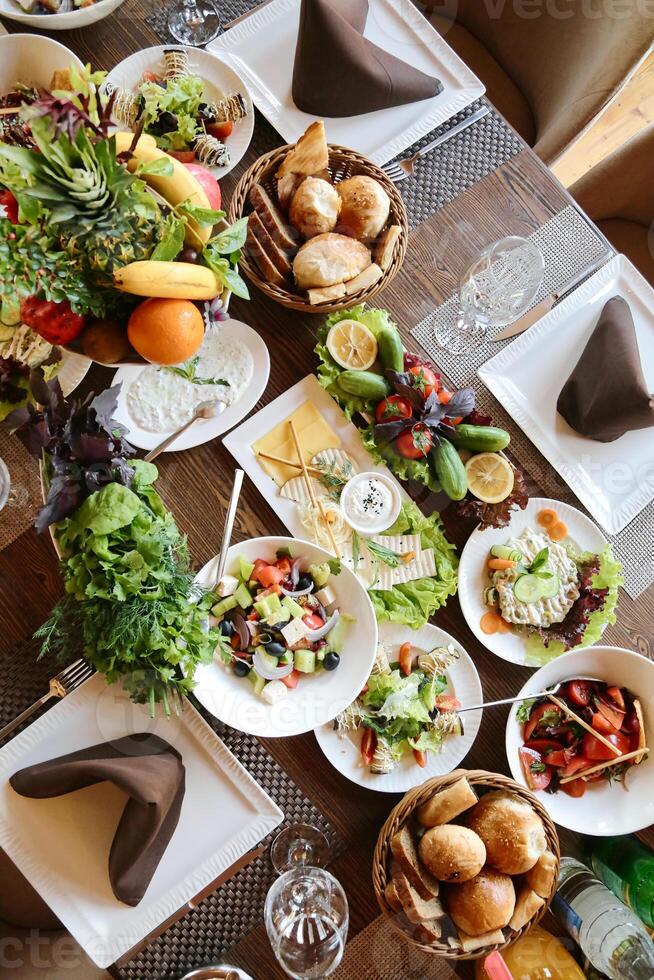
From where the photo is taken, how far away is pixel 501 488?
161 cm

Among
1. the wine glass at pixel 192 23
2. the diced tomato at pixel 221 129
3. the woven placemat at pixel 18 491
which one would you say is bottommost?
the woven placemat at pixel 18 491

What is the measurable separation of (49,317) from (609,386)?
1.13m

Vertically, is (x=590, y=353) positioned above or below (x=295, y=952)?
above

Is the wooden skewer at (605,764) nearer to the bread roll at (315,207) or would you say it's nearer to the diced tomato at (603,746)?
the diced tomato at (603,746)

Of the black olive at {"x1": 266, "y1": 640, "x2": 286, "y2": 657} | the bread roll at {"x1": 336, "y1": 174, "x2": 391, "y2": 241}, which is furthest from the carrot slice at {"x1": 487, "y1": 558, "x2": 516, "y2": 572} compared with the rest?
the bread roll at {"x1": 336, "y1": 174, "x2": 391, "y2": 241}

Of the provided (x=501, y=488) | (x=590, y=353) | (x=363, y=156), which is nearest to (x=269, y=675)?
(x=501, y=488)

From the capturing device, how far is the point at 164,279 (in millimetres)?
1189

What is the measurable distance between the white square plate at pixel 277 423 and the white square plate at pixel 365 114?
0.57m

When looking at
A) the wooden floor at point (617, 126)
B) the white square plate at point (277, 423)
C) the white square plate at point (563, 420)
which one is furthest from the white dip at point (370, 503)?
the wooden floor at point (617, 126)

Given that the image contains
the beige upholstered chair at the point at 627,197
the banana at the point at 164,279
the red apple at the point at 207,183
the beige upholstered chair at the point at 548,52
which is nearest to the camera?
the banana at the point at 164,279

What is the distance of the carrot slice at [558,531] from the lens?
165cm

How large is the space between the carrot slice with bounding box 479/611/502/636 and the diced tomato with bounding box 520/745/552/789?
0.26m

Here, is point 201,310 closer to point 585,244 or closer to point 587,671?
point 585,244

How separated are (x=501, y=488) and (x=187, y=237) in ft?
2.72
